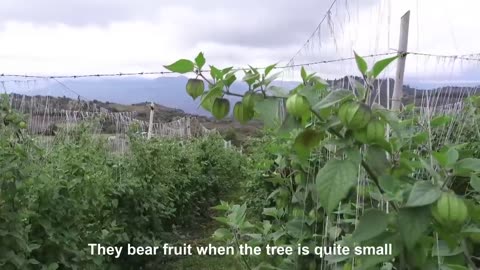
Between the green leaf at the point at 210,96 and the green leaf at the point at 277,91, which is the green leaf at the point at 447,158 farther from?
the green leaf at the point at 210,96

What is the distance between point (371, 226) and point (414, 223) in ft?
0.28

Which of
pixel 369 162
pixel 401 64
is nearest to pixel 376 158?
pixel 369 162

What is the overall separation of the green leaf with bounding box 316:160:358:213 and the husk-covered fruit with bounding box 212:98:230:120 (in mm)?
251

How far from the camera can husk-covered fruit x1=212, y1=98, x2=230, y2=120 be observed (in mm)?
916

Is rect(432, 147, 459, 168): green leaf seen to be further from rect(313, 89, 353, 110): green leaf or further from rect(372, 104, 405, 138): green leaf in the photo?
rect(313, 89, 353, 110): green leaf

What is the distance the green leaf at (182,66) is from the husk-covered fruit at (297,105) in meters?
0.20

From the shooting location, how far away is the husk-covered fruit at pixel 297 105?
804 millimetres

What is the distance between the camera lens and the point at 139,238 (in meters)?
4.34

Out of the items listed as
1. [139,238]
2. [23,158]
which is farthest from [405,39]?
[139,238]

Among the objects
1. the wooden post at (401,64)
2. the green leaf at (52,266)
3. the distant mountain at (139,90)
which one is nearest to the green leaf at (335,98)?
the distant mountain at (139,90)

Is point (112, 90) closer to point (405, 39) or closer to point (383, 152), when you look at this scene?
point (405, 39)

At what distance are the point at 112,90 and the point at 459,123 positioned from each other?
694 centimetres

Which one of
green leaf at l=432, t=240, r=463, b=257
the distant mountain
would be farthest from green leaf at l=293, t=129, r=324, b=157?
the distant mountain

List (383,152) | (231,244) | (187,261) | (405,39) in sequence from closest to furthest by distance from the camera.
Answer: (383,152) → (231,244) → (405,39) → (187,261)
